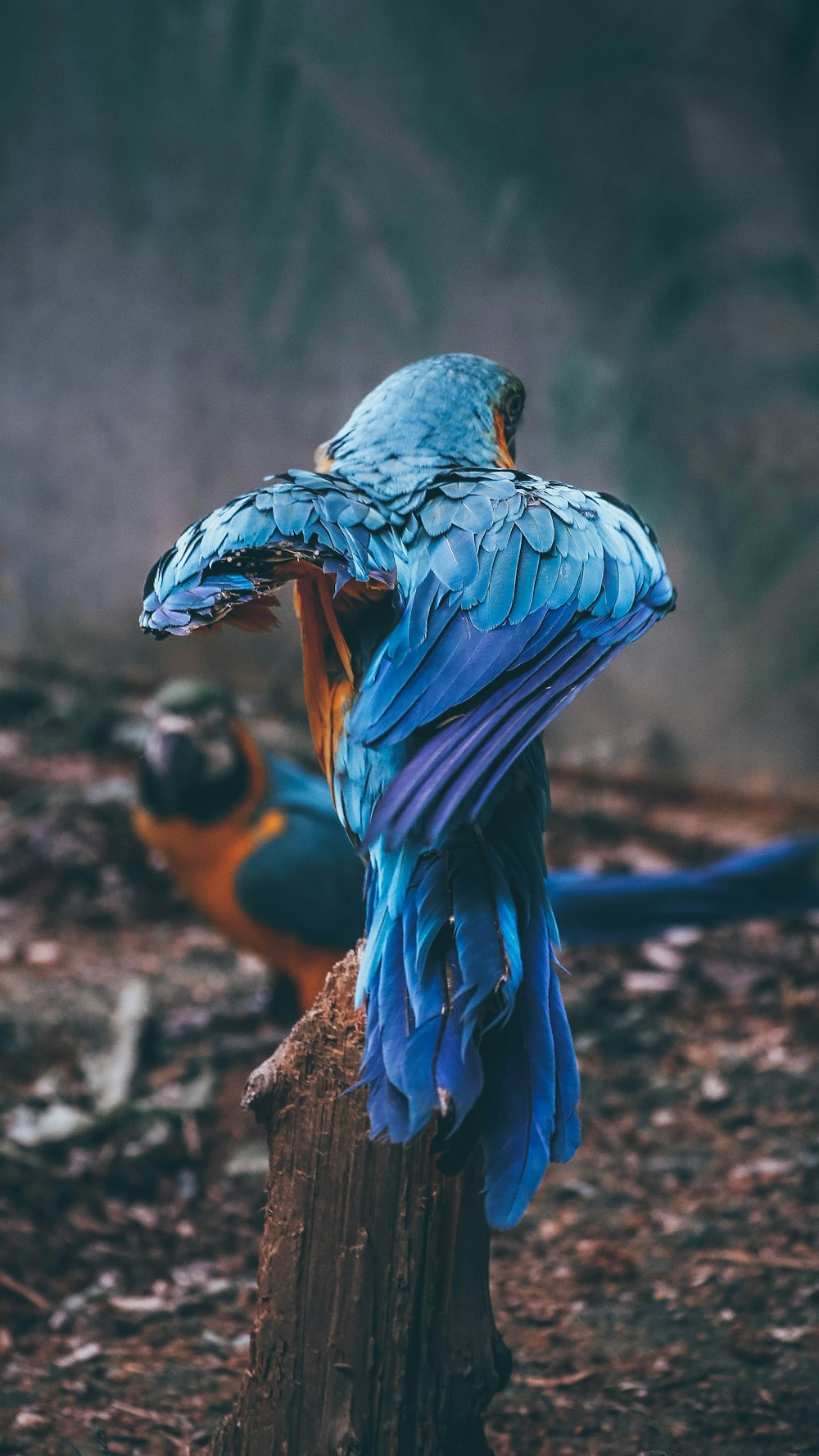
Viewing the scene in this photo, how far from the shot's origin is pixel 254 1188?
224 centimetres

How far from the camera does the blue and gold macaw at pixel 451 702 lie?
1.02 meters

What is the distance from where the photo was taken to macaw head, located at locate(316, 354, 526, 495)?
1299 millimetres

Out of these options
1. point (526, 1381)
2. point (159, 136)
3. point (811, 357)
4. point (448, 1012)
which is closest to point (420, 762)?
point (448, 1012)

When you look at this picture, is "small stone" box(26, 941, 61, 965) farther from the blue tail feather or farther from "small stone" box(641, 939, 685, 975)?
the blue tail feather

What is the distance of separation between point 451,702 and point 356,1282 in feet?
1.97

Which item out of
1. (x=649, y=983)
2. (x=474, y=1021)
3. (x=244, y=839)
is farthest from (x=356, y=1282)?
(x=649, y=983)

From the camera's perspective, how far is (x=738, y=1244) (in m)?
2.01

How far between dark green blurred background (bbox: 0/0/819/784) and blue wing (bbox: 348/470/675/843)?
328 cm

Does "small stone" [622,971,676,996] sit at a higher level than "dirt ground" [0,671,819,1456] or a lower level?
higher

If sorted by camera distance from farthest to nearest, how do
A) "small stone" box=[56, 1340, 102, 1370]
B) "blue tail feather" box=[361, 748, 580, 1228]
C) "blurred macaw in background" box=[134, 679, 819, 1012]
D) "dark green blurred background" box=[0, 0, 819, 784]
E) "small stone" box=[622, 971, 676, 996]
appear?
"dark green blurred background" box=[0, 0, 819, 784] < "small stone" box=[622, 971, 676, 996] < "blurred macaw in background" box=[134, 679, 819, 1012] < "small stone" box=[56, 1340, 102, 1370] < "blue tail feather" box=[361, 748, 580, 1228]

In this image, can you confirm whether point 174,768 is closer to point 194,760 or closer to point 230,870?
point 194,760

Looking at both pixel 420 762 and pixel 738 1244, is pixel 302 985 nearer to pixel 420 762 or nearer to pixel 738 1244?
pixel 738 1244

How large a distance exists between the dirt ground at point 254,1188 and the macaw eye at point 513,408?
1.26 meters

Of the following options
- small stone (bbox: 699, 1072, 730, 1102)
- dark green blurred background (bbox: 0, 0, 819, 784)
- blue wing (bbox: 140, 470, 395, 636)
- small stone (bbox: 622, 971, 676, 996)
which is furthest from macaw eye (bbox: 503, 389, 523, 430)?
dark green blurred background (bbox: 0, 0, 819, 784)
